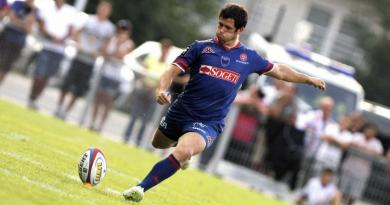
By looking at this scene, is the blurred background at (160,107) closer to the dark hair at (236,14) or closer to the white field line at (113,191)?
the white field line at (113,191)

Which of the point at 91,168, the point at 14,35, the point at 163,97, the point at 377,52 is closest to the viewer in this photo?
the point at 163,97

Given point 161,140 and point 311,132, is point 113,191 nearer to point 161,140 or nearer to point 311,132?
point 161,140

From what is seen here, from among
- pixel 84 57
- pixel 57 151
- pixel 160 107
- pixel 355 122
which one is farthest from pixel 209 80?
pixel 355 122

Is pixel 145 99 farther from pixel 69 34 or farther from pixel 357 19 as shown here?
pixel 357 19

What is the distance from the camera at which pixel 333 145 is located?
22562 millimetres

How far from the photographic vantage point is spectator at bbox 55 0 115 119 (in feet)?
73.9

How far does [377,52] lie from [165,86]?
35288 mm

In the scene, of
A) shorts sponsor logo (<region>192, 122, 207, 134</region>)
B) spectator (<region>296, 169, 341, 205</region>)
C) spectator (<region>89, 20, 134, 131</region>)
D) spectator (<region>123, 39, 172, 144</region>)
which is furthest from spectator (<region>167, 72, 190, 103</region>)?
shorts sponsor logo (<region>192, 122, 207, 134</region>)

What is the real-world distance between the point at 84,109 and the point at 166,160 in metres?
11.9

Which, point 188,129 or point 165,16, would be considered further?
point 165,16

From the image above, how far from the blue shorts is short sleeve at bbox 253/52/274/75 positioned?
0.85 meters

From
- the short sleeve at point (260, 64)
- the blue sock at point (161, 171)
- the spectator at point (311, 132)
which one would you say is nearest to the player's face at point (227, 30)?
the short sleeve at point (260, 64)

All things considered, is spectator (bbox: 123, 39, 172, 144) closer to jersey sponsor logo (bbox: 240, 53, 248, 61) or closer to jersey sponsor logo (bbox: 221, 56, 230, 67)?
jersey sponsor logo (bbox: 240, 53, 248, 61)

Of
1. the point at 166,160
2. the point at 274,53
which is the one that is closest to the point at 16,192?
the point at 166,160
